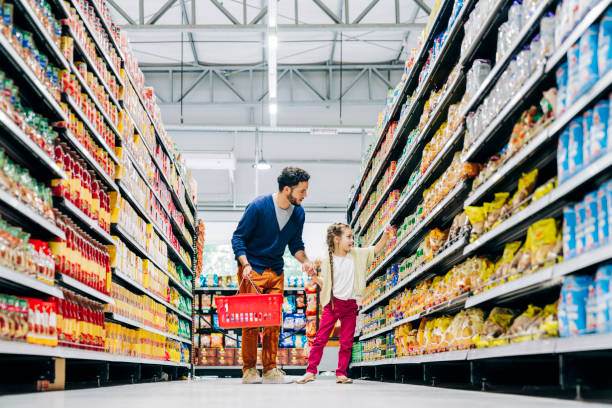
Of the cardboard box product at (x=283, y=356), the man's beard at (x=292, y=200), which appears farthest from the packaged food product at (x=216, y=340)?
the man's beard at (x=292, y=200)

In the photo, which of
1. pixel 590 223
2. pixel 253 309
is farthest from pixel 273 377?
pixel 590 223

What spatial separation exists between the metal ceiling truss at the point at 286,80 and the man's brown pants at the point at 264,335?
1041 cm

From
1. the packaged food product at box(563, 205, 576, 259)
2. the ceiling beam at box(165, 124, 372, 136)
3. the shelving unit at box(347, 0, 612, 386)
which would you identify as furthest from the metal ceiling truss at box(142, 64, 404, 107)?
the packaged food product at box(563, 205, 576, 259)

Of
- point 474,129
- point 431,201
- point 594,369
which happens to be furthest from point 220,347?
point 594,369

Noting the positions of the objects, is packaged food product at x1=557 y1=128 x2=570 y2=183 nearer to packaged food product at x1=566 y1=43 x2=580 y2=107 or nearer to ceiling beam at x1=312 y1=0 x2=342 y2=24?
packaged food product at x1=566 y1=43 x2=580 y2=107

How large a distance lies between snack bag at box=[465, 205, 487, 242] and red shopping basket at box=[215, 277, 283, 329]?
5.77 ft

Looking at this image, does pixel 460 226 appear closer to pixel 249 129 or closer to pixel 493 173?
pixel 493 173

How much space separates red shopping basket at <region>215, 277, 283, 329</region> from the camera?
504 centimetres

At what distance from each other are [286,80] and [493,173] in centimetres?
1286

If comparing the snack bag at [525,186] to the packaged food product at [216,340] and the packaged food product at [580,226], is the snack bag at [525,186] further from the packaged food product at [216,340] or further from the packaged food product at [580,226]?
the packaged food product at [216,340]

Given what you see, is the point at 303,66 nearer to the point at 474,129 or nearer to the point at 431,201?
the point at 431,201

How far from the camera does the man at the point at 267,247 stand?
210 inches

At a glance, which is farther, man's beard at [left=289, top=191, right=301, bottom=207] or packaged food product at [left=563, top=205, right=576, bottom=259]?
man's beard at [left=289, top=191, right=301, bottom=207]

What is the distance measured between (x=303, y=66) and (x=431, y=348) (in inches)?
467
